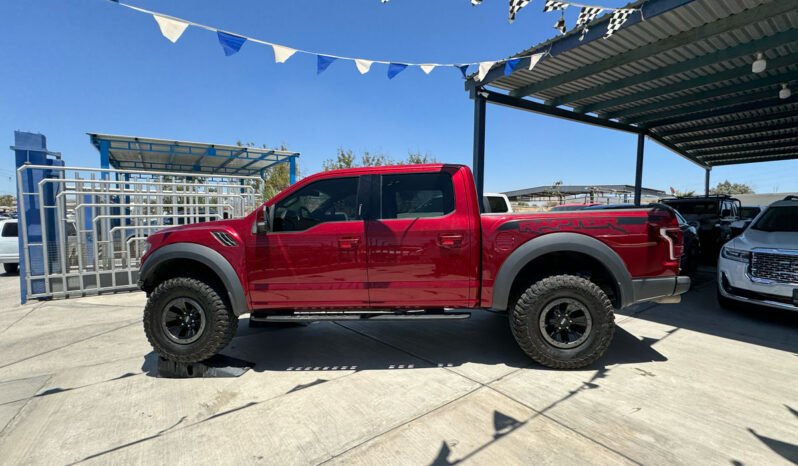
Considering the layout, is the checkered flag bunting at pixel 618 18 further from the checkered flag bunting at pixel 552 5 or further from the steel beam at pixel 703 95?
the steel beam at pixel 703 95

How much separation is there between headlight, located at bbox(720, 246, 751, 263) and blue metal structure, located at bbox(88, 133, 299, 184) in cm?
1253

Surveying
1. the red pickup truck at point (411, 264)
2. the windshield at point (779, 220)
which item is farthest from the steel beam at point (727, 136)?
the red pickup truck at point (411, 264)

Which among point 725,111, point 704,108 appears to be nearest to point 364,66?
point 704,108

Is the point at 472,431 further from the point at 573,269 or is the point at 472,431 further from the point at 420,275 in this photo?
the point at 573,269

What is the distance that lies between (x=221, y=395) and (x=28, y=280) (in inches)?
225

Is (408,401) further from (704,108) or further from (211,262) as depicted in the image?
(704,108)

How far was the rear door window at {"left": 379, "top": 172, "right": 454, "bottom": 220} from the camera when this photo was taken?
3508 millimetres

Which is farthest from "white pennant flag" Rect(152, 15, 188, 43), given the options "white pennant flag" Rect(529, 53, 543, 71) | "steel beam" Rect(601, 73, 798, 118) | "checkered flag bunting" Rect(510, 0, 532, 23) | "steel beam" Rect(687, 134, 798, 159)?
"steel beam" Rect(687, 134, 798, 159)

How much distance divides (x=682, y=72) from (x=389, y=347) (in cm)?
857

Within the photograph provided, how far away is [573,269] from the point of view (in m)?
3.65

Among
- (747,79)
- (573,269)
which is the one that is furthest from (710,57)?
(573,269)

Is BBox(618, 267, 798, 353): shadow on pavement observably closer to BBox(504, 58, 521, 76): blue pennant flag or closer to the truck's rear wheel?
the truck's rear wheel

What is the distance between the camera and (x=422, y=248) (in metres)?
3.38

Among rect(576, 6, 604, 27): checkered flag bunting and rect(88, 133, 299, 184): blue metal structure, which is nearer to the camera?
rect(576, 6, 604, 27): checkered flag bunting
